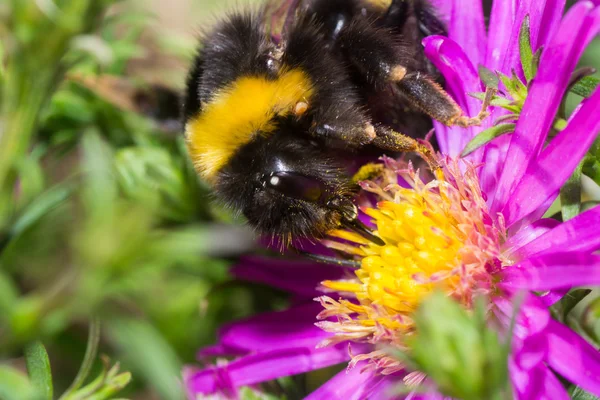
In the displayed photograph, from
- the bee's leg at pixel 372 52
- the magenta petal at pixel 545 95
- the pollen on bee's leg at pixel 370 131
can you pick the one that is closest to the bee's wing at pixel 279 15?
the bee's leg at pixel 372 52

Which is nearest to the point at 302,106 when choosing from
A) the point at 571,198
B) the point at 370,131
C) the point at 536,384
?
the point at 370,131

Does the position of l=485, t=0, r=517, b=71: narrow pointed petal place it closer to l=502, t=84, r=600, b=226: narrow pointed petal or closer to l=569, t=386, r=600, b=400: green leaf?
l=502, t=84, r=600, b=226: narrow pointed petal

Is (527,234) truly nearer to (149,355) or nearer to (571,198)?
(571,198)

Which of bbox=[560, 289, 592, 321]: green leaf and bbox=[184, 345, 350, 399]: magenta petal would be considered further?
bbox=[184, 345, 350, 399]: magenta petal

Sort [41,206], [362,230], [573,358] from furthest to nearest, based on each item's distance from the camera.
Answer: [41,206], [362,230], [573,358]

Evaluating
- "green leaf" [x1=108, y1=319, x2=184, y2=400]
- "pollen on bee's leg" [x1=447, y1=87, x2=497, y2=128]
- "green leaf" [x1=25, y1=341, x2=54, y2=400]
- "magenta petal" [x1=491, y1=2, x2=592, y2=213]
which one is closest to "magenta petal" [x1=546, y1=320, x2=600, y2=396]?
"magenta petal" [x1=491, y1=2, x2=592, y2=213]

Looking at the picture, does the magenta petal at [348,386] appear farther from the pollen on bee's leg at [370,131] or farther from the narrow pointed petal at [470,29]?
the narrow pointed petal at [470,29]
